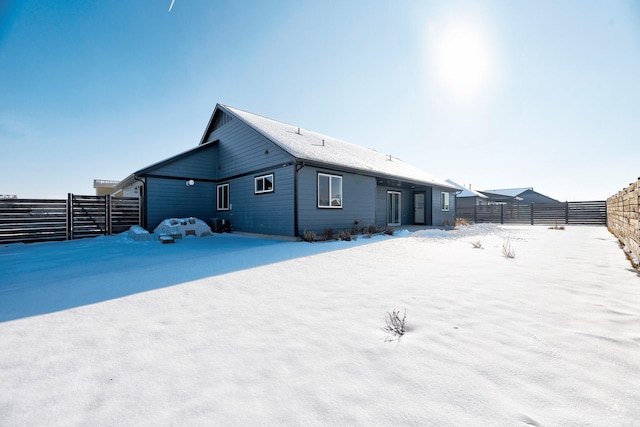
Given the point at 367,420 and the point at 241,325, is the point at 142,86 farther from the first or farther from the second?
the point at 367,420

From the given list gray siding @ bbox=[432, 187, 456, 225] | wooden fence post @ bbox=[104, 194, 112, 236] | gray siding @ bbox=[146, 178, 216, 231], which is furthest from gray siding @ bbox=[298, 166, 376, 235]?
wooden fence post @ bbox=[104, 194, 112, 236]

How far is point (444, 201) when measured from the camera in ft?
58.6

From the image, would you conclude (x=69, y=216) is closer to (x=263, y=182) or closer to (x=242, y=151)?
(x=242, y=151)

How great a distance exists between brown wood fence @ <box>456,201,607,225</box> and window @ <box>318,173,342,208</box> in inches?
672

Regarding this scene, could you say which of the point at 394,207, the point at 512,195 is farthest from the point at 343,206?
the point at 512,195

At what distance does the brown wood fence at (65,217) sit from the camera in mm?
8539

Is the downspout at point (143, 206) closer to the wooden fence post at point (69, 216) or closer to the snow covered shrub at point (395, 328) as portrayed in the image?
the wooden fence post at point (69, 216)

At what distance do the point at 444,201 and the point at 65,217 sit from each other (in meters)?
20.1

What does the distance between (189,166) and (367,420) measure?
1288 centimetres

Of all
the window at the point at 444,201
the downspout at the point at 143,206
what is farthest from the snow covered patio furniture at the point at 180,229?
the window at the point at 444,201

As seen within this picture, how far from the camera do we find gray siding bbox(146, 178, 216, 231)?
10961 mm

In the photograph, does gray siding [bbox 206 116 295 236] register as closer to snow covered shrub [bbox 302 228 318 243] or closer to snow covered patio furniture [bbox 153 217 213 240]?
snow covered shrub [bbox 302 228 318 243]

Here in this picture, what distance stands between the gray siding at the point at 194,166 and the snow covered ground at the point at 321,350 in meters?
7.84

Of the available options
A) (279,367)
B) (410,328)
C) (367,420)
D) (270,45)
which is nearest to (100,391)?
(279,367)
